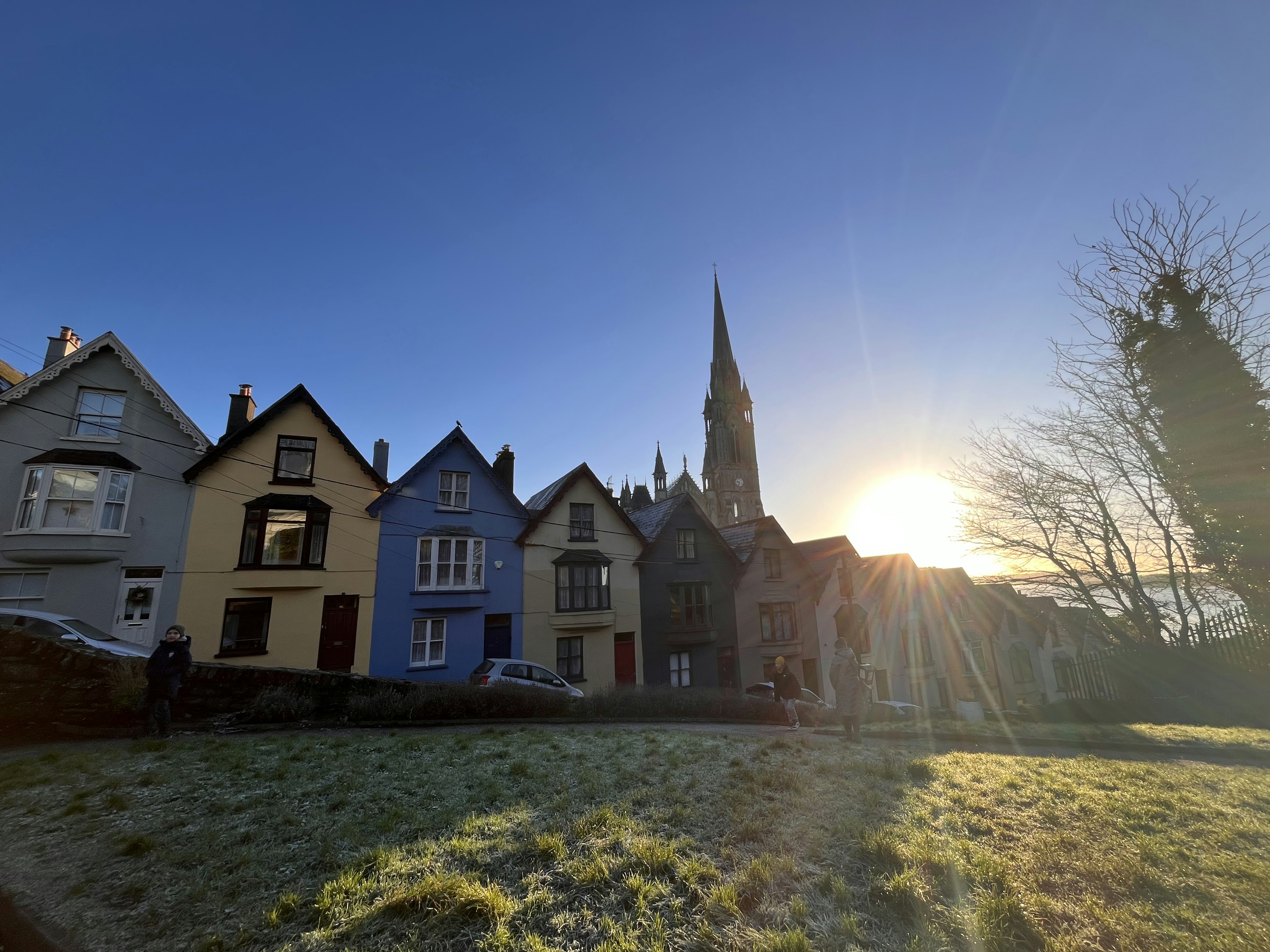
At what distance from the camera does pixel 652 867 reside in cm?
500

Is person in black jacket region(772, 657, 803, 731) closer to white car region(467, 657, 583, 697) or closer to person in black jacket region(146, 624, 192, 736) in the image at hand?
white car region(467, 657, 583, 697)

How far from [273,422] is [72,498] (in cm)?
689

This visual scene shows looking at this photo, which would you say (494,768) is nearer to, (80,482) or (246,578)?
(246,578)

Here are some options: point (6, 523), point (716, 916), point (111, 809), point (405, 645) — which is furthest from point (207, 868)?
point (6, 523)

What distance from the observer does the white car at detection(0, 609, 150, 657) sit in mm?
13641

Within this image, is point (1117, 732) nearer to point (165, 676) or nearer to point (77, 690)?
point (165, 676)

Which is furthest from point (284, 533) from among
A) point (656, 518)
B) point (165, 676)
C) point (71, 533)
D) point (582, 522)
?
point (656, 518)

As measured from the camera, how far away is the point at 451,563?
25.6m

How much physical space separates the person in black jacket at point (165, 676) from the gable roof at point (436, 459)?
→ 1294cm

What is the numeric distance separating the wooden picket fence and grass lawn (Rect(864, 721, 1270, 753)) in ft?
7.34

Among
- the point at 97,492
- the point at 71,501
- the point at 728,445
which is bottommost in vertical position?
the point at 71,501

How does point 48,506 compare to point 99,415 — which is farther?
point 99,415

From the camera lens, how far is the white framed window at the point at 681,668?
1191 inches

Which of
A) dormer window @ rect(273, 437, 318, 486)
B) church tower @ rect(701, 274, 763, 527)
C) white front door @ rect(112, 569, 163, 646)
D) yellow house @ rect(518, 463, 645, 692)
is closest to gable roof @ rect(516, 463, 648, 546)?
yellow house @ rect(518, 463, 645, 692)
